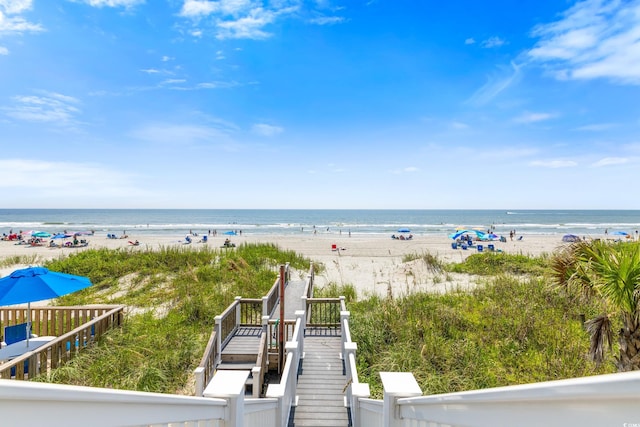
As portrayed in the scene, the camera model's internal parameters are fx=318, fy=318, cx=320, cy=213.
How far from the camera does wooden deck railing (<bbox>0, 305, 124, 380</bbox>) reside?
5637mm

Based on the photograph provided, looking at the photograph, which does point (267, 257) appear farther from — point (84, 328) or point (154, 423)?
point (154, 423)

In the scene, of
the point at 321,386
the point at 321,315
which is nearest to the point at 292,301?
the point at 321,315

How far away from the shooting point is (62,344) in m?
6.87

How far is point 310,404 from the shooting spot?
686cm

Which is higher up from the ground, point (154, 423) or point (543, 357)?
point (154, 423)

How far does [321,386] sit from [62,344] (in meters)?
Result: 5.75

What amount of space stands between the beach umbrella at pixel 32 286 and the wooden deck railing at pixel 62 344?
0.98 m

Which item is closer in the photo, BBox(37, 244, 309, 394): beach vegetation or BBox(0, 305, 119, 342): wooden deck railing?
BBox(37, 244, 309, 394): beach vegetation

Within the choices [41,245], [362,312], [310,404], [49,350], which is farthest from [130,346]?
[41,245]

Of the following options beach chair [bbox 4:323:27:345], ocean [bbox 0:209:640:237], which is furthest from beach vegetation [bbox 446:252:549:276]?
ocean [bbox 0:209:640:237]

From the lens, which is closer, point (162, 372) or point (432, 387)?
point (432, 387)

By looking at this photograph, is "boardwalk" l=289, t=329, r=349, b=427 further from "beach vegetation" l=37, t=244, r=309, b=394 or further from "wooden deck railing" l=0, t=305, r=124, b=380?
"wooden deck railing" l=0, t=305, r=124, b=380

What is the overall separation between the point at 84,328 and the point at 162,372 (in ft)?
7.75

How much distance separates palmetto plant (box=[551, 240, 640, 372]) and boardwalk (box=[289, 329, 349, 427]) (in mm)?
4620
